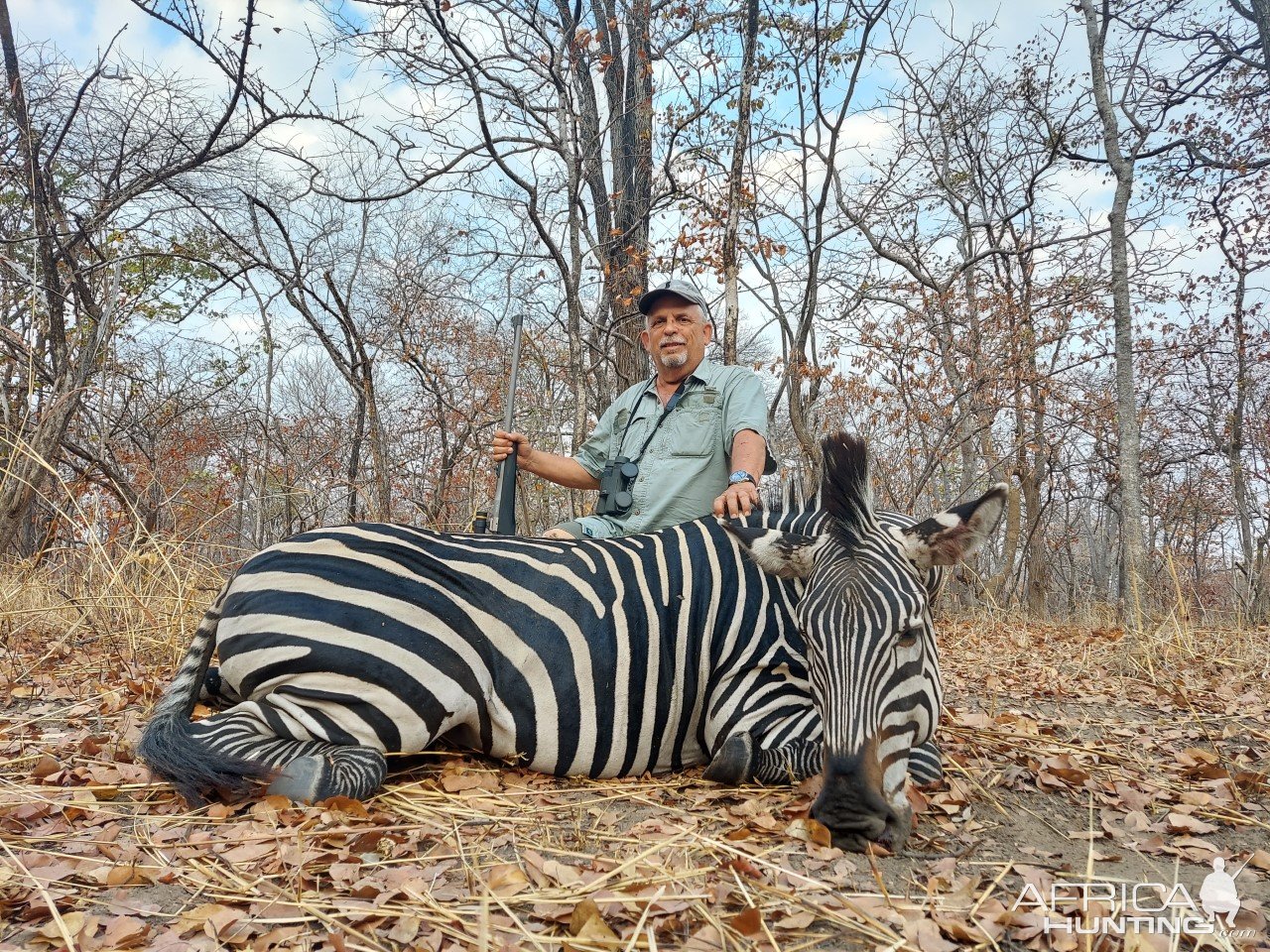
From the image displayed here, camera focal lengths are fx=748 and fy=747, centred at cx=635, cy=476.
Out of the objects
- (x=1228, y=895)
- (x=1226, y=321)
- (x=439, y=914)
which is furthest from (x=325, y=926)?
(x=1226, y=321)

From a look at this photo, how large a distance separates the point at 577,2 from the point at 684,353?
15.7ft

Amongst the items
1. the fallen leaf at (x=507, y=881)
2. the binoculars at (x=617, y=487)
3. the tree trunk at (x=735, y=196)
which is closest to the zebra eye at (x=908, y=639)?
the fallen leaf at (x=507, y=881)

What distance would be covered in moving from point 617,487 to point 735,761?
203 cm

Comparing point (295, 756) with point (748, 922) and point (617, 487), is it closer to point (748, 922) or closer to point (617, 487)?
point (748, 922)

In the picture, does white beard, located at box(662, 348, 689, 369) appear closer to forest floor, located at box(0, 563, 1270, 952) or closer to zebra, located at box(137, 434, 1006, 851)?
zebra, located at box(137, 434, 1006, 851)

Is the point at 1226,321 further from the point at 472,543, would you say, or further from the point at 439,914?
the point at 439,914

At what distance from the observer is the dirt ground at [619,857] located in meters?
1.69

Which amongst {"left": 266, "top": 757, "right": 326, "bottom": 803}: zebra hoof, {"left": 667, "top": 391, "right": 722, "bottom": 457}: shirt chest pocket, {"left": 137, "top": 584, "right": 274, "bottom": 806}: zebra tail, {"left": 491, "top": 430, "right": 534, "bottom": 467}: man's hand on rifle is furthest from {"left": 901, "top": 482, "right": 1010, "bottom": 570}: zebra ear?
{"left": 491, "top": 430, "right": 534, "bottom": 467}: man's hand on rifle

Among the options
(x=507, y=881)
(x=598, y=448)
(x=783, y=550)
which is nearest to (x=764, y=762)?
(x=783, y=550)

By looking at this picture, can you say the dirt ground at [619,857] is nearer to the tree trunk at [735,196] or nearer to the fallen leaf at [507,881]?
the fallen leaf at [507,881]

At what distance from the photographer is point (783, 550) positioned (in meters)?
2.78

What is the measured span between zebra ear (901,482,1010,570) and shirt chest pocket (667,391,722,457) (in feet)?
5.86

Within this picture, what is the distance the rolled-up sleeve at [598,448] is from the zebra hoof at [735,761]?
95.5 inches

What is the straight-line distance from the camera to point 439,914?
1.74 metres
